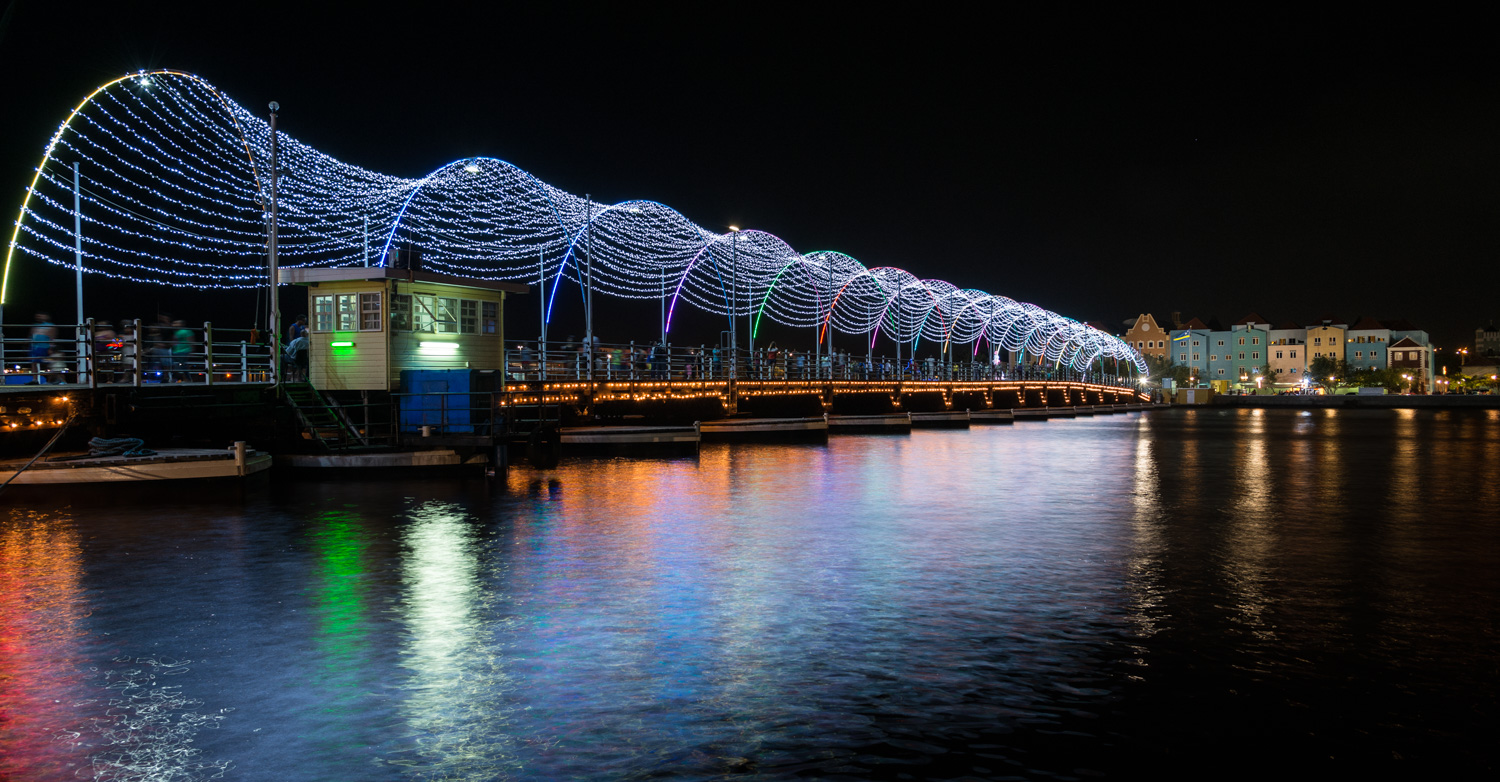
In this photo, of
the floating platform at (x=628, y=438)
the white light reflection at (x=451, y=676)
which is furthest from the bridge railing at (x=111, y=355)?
the white light reflection at (x=451, y=676)

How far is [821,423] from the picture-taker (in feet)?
161

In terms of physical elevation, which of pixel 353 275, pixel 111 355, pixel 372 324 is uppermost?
pixel 353 275

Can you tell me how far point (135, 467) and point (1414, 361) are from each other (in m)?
208

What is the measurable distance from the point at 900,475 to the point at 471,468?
11.6 m

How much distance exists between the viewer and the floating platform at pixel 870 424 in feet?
186

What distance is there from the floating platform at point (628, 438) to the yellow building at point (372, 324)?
754 centimetres

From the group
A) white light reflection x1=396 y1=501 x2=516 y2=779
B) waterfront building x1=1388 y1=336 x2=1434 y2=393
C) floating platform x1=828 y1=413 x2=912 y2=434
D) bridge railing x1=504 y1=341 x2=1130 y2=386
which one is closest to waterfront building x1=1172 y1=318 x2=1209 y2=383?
waterfront building x1=1388 y1=336 x2=1434 y2=393

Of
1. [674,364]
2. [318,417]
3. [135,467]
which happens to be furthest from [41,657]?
[674,364]

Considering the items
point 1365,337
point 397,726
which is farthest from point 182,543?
Result: point 1365,337

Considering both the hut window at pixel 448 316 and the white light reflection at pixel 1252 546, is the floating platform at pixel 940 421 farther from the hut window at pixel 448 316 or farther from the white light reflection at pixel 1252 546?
the hut window at pixel 448 316

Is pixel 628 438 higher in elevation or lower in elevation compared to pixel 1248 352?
lower

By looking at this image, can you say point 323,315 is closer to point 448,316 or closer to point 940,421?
point 448,316

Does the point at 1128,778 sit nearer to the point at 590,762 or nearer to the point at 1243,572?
the point at 590,762

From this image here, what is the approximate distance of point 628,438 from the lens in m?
36.6
